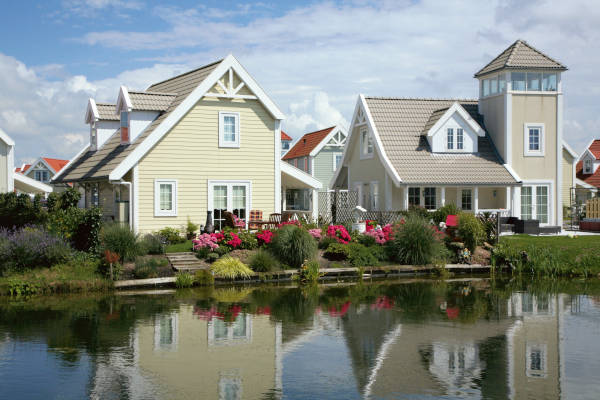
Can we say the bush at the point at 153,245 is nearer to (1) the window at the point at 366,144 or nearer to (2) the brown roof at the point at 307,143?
(1) the window at the point at 366,144

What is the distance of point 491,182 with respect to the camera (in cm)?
3091

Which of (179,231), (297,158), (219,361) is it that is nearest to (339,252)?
(179,231)

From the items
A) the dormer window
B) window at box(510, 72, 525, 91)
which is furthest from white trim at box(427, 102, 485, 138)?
the dormer window

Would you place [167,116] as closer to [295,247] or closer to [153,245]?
[153,245]

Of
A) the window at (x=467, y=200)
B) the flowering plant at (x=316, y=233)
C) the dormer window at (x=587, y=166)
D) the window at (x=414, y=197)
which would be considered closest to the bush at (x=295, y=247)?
the flowering plant at (x=316, y=233)

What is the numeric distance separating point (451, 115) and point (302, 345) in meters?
21.9

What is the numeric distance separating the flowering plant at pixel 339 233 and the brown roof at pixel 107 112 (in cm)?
1274

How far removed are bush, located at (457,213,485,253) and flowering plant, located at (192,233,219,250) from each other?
30.3 feet

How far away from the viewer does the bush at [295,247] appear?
22125mm

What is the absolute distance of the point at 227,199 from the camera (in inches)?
1064

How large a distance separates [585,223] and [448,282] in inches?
556

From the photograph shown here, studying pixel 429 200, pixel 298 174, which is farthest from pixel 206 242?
pixel 429 200

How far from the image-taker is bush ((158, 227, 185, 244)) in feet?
81.7

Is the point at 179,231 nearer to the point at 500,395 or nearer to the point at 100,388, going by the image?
the point at 100,388
